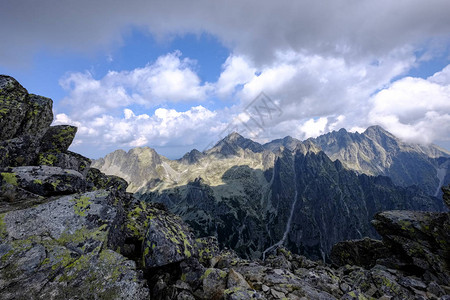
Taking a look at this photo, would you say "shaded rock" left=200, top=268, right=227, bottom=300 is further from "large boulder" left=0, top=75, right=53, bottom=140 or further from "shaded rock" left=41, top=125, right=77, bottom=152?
"large boulder" left=0, top=75, right=53, bottom=140

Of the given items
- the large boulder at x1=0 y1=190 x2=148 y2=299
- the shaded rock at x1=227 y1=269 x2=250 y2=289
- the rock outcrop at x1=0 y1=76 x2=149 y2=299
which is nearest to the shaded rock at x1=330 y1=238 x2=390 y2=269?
the shaded rock at x1=227 y1=269 x2=250 y2=289

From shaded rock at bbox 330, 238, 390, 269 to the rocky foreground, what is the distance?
11299 millimetres

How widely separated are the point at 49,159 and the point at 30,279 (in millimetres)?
13972

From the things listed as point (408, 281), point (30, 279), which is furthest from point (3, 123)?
point (408, 281)

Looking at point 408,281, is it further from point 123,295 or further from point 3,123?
point 3,123

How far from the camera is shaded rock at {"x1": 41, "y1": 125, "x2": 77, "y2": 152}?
2142cm

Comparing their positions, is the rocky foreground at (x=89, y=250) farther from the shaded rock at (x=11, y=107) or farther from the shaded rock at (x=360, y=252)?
the shaded rock at (x=360, y=252)

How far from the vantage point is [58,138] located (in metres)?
22.4

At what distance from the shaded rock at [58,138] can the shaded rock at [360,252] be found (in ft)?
158

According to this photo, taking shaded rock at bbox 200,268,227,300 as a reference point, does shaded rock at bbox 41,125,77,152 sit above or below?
above

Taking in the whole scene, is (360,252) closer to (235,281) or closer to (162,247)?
(235,281)

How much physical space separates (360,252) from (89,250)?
4490 cm

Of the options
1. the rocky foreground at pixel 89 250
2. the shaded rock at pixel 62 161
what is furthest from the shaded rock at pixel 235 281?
the shaded rock at pixel 62 161

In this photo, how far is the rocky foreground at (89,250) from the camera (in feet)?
29.4
